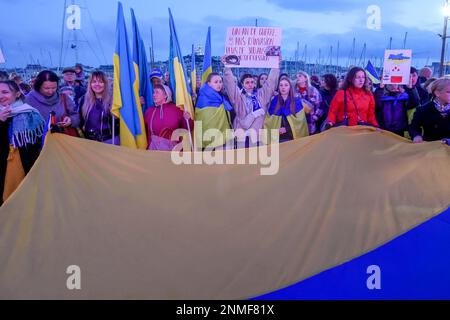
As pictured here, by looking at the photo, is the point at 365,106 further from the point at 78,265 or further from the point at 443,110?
the point at 78,265

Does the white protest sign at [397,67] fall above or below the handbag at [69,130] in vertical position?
above

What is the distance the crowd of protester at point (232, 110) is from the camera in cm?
399

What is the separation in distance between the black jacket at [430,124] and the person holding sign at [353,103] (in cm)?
107

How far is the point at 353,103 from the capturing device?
5590mm

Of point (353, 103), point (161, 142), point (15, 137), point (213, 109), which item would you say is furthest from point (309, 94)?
point (15, 137)

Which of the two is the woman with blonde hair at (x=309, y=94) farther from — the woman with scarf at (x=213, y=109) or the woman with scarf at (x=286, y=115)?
the woman with scarf at (x=213, y=109)

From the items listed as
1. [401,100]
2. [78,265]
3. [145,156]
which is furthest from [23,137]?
[401,100]

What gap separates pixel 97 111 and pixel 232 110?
1929 mm

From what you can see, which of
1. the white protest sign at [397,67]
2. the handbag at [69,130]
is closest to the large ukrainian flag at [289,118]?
the white protest sign at [397,67]

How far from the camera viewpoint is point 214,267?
2.97 m

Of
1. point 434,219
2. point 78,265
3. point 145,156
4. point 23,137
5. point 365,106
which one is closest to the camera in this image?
point 78,265

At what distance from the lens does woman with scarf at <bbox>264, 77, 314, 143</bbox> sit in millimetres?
5918
